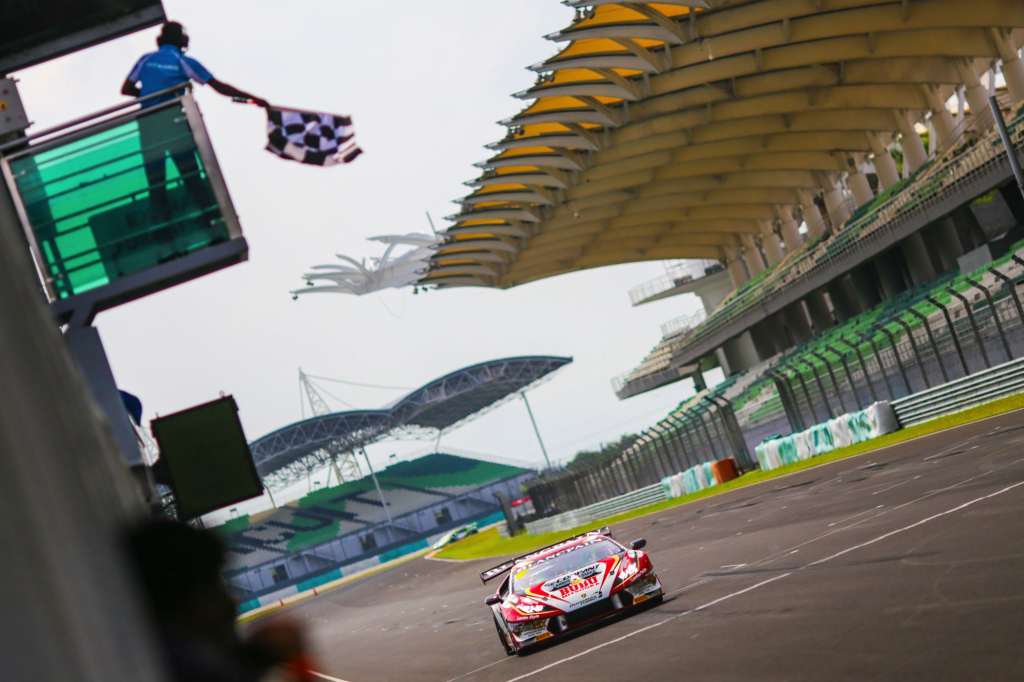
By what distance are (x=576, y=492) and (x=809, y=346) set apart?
42.1ft

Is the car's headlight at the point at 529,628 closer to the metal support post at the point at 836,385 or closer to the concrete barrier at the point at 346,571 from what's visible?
the metal support post at the point at 836,385

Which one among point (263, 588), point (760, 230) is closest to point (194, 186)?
point (760, 230)

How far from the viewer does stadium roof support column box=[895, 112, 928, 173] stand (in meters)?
55.3

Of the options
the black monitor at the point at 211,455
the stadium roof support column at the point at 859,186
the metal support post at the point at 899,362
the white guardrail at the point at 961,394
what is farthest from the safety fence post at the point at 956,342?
the stadium roof support column at the point at 859,186

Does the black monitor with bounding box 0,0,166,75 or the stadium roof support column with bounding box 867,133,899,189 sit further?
the stadium roof support column with bounding box 867,133,899,189

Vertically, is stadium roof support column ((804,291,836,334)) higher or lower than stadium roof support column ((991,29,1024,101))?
lower

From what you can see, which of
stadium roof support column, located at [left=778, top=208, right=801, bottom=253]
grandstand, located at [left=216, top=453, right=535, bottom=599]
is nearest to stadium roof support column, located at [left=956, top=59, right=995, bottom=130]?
stadium roof support column, located at [left=778, top=208, right=801, bottom=253]

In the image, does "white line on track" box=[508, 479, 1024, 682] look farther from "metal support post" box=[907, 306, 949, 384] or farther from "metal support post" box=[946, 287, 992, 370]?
"metal support post" box=[907, 306, 949, 384]

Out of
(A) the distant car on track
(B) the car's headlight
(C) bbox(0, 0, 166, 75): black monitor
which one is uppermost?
(C) bbox(0, 0, 166, 75): black monitor

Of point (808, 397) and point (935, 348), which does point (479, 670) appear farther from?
point (808, 397)

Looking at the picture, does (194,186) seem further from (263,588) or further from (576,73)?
(263,588)

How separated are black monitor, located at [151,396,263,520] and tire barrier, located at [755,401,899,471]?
30.4m

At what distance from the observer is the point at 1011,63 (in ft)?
159

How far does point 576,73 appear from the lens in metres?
43.8
